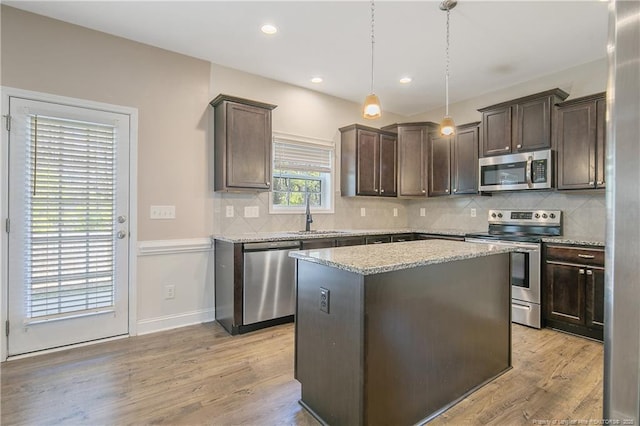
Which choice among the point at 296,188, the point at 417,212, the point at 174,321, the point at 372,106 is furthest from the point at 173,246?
the point at 417,212

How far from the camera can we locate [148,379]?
227cm

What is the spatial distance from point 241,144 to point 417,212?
315 centimetres

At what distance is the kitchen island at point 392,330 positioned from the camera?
1578 mm

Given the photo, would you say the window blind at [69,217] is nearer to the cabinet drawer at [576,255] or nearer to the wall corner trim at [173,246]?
the wall corner trim at [173,246]

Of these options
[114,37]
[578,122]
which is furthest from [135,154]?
[578,122]

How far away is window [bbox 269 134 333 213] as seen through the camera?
13.3 feet

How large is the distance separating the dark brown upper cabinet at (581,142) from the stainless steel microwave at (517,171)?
0.12 m

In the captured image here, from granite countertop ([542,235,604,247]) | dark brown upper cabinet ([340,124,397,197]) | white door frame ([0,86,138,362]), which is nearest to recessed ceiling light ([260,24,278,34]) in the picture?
white door frame ([0,86,138,362])

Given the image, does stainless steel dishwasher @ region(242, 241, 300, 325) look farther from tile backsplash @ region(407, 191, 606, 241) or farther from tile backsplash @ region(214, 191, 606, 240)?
tile backsplash @ region(407, 191, 606, 241)

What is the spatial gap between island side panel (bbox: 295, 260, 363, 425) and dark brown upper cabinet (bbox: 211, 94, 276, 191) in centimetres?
172

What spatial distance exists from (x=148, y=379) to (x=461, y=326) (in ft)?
6.92

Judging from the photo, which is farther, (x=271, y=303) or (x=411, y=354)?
(x=271, y=303)

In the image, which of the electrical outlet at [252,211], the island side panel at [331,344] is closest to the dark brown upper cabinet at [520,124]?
the electrical outlet at [252,211]

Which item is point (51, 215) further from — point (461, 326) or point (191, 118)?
point (461, 326)
